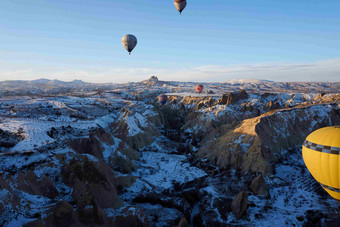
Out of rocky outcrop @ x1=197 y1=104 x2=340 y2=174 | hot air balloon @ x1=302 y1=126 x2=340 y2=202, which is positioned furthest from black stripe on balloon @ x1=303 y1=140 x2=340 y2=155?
rocky outcrop @ x1=197 y1=104 x2=340 y2=174

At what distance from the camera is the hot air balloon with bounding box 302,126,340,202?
2202cm

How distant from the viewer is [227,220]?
24.8m

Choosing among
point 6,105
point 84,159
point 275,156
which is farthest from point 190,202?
point 6,105

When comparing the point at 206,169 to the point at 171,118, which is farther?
the point at 171,118

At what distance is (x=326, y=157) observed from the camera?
2250cm

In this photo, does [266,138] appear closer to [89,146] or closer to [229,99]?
[89,146]

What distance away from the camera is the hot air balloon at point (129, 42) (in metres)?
51.0

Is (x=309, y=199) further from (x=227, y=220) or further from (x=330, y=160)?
(x=227, y=220)

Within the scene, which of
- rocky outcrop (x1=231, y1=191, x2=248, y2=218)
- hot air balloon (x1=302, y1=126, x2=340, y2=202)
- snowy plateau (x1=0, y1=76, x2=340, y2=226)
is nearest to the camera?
snowy plateau (x1=0, y1=76, x2=340, y2=226)

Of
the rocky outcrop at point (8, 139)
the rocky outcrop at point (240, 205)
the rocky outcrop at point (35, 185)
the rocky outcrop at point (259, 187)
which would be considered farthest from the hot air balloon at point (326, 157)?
the rocky outcrop at point (8, 139)

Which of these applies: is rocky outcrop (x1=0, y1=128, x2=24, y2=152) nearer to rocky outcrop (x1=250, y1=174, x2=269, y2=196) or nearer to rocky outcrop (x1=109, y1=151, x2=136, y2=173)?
rocky outcrop (x1=109, y1=151, x2=136, y2=173)

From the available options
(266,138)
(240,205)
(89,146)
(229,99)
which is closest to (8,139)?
(89,146)

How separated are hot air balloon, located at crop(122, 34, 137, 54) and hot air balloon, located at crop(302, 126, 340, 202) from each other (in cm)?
4356

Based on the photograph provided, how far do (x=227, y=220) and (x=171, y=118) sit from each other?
5636cm
